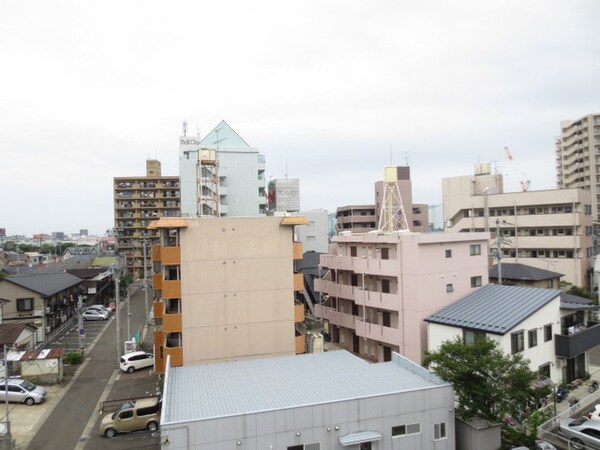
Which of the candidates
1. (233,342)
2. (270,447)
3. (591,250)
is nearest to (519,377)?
(270,447)

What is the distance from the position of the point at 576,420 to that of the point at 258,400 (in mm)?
14798

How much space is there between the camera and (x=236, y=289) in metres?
25.5

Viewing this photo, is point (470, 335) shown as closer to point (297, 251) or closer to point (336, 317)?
point (297, 251)

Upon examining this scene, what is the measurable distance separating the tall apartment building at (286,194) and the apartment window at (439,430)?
6189cm

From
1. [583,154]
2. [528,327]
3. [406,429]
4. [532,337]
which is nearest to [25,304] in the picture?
[406,429]

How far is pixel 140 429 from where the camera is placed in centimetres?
2144

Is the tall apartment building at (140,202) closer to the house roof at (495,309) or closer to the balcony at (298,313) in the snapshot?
the balcony at (298,313)

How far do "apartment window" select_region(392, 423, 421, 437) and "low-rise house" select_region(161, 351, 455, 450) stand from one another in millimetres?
40

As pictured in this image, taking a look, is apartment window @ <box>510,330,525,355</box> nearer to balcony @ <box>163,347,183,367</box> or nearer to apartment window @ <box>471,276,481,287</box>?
apartment window @ <box>471,276,481,287</box>

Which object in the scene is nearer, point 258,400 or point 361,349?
point 258,400

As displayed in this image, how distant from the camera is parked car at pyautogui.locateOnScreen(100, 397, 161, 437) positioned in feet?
68.4

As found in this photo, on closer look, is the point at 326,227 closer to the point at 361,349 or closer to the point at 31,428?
the point at 361,349

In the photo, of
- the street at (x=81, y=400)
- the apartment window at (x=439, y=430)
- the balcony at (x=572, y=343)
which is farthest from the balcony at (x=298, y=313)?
the balcony at (x=572, y=343)

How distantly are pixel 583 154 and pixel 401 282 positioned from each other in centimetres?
7873
